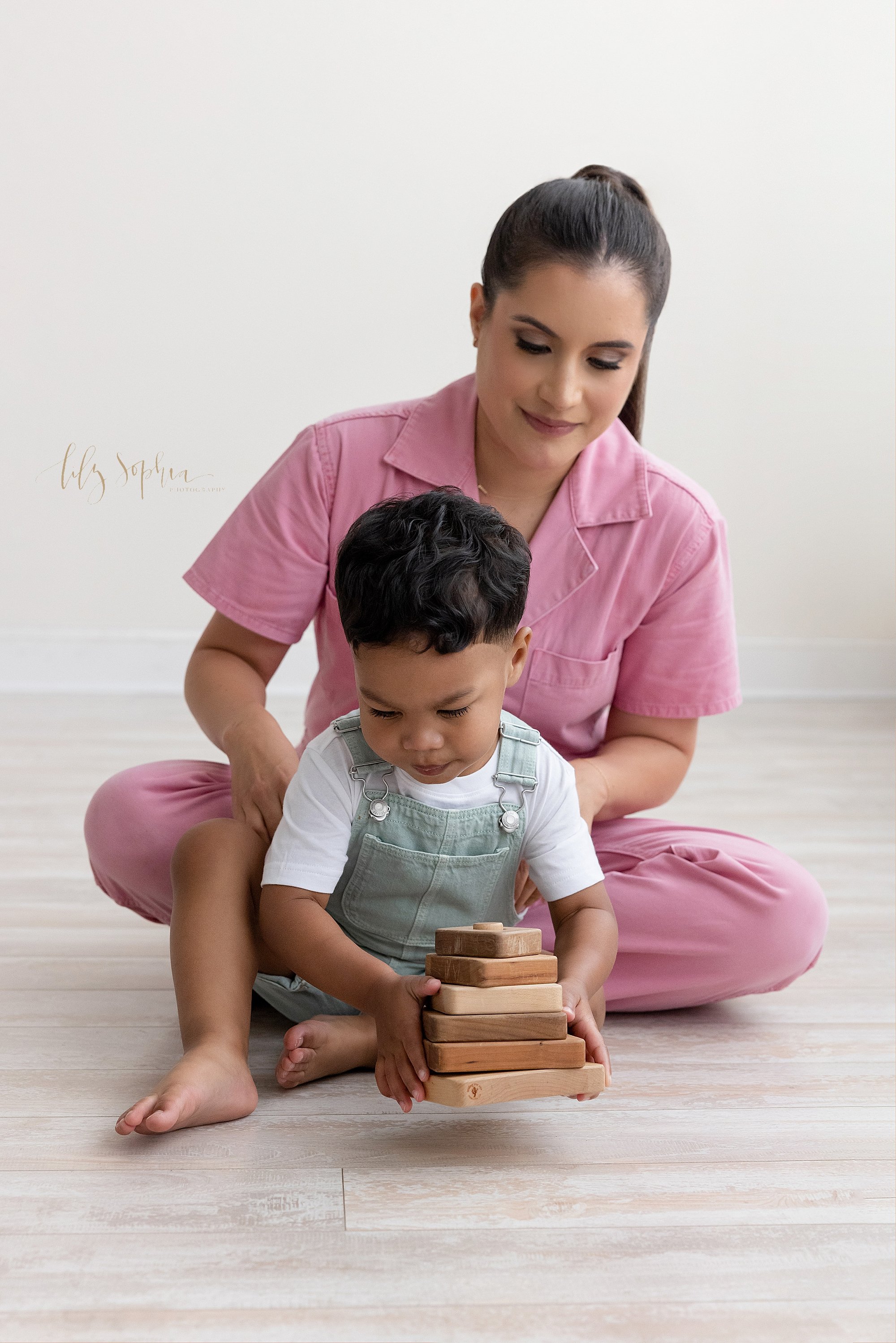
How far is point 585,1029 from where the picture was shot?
3.36 ft

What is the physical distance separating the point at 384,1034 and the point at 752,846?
1.71ft

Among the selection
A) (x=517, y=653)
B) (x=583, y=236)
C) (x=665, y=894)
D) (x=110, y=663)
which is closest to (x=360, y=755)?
(x=517, y=653)

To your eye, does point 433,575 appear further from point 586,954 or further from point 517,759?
point 586,954

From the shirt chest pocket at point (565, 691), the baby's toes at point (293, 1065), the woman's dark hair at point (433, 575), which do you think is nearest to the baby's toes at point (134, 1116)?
the baby's toes at point (293, 1065)

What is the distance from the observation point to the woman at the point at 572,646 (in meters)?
1.30

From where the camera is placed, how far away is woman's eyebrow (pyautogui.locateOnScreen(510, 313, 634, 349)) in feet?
3.90


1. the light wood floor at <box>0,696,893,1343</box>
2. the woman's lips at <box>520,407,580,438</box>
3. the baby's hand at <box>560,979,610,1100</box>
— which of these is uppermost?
the woman's lips at <box>520,407,580,438</box>

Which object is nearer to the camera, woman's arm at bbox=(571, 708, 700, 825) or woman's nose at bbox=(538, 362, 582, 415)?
woman's nose at bbox=(538, 362, 582, 415)

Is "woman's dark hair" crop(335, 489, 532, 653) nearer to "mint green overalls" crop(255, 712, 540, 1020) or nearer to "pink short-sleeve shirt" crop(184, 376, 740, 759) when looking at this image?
"mint green overalls" crop(255, 712, 540, 1020)

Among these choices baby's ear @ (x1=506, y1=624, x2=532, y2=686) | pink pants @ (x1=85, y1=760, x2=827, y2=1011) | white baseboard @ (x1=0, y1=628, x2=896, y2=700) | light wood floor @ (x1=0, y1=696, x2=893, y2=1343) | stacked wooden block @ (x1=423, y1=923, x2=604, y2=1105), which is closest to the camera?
light wood floor @ (x1=0, y1=696, x2=893, y2=1343)

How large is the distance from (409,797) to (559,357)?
16.4 inches

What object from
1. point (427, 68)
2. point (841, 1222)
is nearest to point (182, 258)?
point (427, 68)

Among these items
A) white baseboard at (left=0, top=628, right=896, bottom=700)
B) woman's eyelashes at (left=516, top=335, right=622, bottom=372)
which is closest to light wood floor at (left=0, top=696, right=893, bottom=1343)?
woman's eyelashes at (left=516, top=335, right=622, bottom=372)

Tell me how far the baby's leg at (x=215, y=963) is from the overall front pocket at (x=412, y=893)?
0.31 ft
